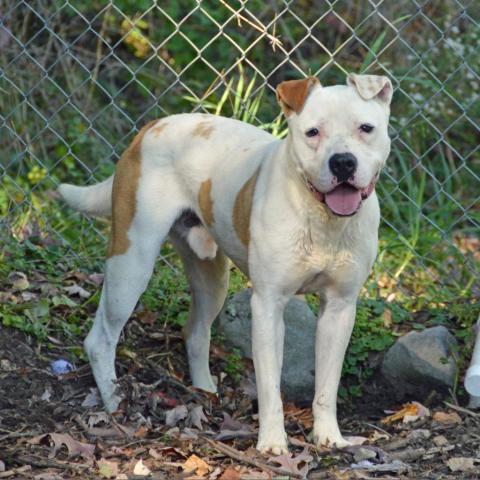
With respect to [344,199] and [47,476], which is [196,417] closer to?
[47,476]

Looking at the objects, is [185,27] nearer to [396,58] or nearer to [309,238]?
[396,58]

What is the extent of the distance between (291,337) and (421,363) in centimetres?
60

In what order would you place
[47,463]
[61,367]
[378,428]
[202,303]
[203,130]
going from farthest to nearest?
[202,303] < [61,367] < [203,130] < [378,428] < [47,463]

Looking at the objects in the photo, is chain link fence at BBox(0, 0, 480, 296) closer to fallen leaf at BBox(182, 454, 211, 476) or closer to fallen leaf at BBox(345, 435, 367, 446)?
fallen leaf at BBox(345, 435, 367, 446)

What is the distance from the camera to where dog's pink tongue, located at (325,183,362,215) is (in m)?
4.17

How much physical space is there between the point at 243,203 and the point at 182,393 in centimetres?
98

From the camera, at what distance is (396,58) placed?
25.4 ft

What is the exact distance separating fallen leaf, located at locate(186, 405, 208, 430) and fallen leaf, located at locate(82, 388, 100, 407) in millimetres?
443

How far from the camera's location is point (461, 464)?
432cm

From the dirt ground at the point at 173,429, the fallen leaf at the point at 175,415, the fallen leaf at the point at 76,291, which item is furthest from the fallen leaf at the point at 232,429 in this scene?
the fallen leaf at the point at 76,291

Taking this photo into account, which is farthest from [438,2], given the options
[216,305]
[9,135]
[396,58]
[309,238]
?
[309,238]

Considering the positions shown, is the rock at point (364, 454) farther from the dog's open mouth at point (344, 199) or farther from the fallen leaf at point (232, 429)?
the dog's open mouth at point (344, 199)

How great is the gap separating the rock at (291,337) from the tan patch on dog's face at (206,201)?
83 centimetres

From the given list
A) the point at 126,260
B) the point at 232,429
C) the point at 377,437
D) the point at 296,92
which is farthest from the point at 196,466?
the point at 296,92
